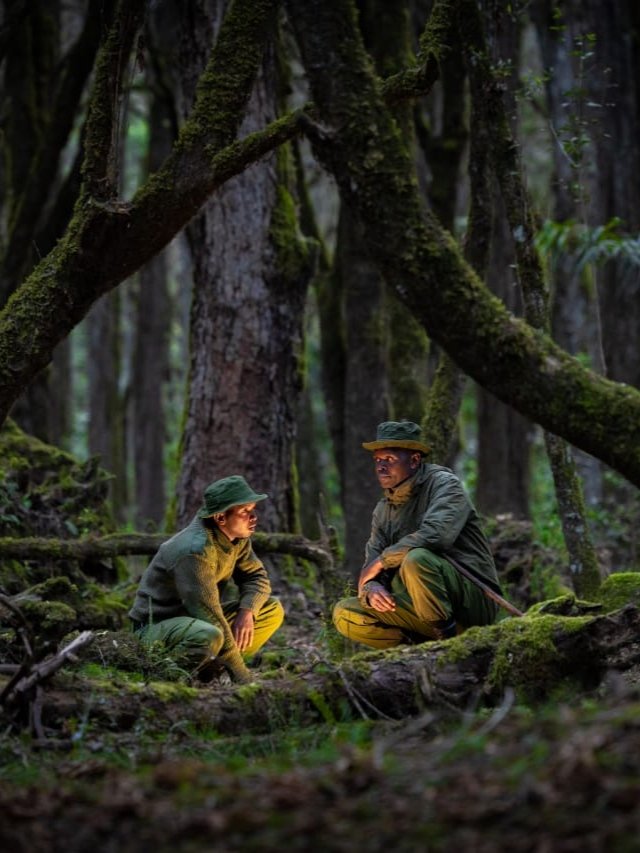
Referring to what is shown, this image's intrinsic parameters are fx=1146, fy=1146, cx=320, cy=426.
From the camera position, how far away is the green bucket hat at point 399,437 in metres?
8.15

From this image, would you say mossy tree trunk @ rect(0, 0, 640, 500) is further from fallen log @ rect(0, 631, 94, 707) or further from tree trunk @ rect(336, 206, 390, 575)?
tree trunk @ rect(336, 206, 390, 575)

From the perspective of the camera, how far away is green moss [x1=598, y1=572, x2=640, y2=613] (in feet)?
28.5

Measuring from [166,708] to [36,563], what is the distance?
14.7 ft

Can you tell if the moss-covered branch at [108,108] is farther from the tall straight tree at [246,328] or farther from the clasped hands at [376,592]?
the tall straight tree at [246,328]

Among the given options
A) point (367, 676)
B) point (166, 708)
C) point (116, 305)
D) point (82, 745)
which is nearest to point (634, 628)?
point (367, 676)

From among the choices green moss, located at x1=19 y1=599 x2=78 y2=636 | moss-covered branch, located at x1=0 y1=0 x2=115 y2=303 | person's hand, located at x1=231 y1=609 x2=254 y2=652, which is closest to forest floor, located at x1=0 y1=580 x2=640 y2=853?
green moss, located at x1=19 y1=599 x2=78 y2=636

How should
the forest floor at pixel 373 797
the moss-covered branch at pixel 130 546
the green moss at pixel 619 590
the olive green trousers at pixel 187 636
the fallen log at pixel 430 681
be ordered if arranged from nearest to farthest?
the forest floor at pixel 373 797
the fallen log at pixel 430 681
the olive green trousers at pixel 187 636
the green moss at pixel 619 590
the moss-covered branch at pixel 130 546

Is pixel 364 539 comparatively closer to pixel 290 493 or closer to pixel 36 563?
pixel 290 493

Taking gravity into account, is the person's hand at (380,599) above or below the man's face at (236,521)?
below

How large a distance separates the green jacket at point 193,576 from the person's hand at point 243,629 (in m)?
0.07

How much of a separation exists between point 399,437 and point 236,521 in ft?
4.30

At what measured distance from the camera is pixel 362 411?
41.0 ft

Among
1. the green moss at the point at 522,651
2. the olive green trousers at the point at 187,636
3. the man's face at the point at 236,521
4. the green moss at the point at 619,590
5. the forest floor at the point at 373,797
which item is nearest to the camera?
the forest floor at the point at 373,797

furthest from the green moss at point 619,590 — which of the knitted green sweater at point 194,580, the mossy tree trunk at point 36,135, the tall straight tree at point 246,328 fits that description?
the mossy tree trunk at point 36,135
